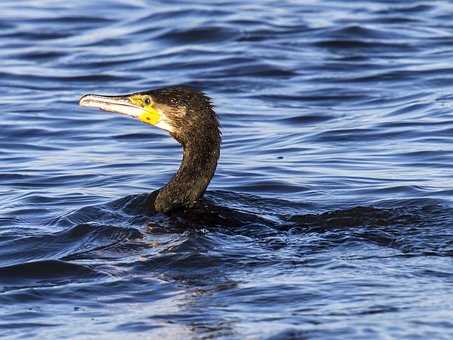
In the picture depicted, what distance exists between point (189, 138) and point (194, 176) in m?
0.33

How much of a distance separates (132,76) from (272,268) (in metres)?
9.91

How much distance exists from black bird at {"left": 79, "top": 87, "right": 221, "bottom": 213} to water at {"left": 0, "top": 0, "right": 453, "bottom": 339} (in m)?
0.29

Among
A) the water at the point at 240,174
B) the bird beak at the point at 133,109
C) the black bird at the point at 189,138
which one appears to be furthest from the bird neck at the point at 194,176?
the bird beak at the point at 133,109

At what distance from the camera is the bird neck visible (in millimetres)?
11203

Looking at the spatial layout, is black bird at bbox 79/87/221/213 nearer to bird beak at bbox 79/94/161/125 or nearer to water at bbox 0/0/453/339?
bird beak at bbox 79/94/161/125

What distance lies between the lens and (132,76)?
18828mm

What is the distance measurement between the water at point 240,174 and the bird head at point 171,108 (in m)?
0.71

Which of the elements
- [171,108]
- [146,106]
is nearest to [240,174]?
[146,106]

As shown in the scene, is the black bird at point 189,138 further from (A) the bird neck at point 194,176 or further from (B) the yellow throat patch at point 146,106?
(B) the yellow throat patch at point 146,106

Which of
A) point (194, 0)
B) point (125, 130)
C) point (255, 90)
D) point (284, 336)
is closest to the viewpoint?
point (284, 336)

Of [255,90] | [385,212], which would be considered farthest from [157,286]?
[255,90]

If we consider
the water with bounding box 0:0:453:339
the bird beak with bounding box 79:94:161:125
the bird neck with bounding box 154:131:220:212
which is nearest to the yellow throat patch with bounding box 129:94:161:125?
the bird beak with bounding box 79:94:161:125

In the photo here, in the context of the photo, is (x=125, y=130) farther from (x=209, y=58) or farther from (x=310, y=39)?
(x=310, y=39)

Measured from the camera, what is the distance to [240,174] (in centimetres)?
1316
